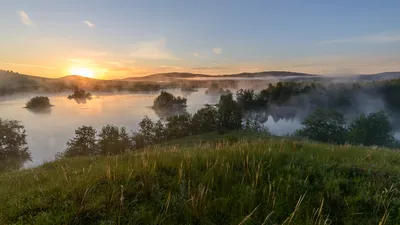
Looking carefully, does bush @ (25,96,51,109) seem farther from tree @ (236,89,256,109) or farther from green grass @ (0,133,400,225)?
green grass @ (0,133,400,225)

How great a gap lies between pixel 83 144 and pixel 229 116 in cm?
5097

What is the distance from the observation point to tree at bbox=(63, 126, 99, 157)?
53.6 m

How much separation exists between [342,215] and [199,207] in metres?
2.58

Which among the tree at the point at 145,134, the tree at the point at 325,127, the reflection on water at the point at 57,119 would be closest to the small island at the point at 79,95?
the reflection on water at the point at 57,119

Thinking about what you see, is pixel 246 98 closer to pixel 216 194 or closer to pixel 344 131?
pixel 344 131

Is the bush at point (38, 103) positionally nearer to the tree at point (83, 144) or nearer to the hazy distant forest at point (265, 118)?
the hazy distant forest at point (265, 118)

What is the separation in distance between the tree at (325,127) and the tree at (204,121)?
30.4 m

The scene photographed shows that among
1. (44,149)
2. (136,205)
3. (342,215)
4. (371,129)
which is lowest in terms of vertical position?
(44,149)

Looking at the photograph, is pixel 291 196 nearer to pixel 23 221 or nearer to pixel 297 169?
pixel 297 169

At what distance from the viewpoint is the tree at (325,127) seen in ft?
204

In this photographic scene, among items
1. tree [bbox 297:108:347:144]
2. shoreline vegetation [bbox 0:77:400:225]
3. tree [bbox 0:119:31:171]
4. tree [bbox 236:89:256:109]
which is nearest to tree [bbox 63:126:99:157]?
tree [bbox 0:119:31:171]

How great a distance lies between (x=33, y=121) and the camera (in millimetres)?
104500

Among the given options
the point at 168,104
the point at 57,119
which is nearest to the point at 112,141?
the point at 57,119

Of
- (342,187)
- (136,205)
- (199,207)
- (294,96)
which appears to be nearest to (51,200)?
(136,205)
